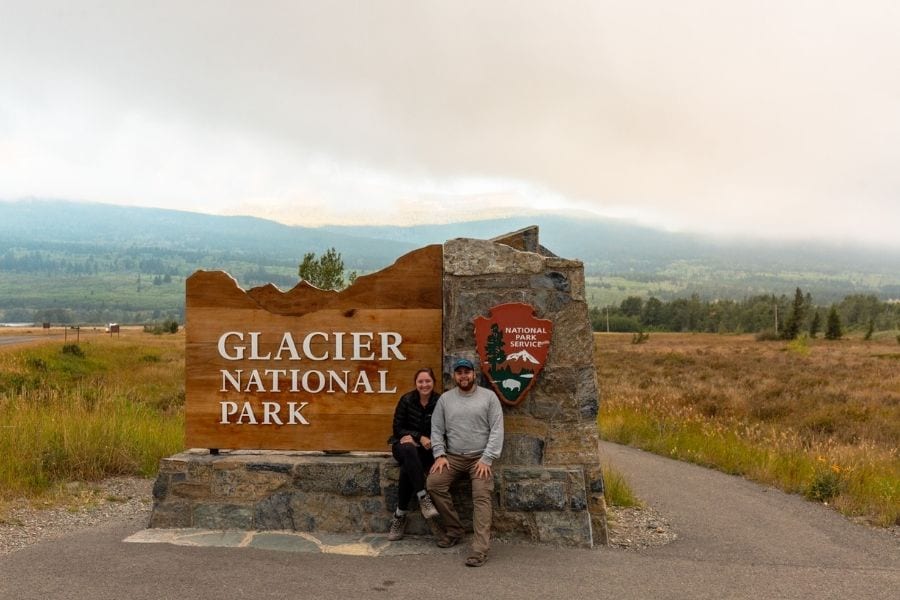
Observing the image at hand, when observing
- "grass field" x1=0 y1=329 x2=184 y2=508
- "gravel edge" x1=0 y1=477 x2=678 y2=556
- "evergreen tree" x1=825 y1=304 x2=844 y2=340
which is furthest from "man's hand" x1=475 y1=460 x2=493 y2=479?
"evergreen tree" x1=825 y1=304 x2=844 y2=340

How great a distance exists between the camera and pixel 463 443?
17.4ft

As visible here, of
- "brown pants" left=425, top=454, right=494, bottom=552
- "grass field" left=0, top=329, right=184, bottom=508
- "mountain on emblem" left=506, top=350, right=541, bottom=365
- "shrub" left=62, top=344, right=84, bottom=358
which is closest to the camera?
"brown pants" left=425, top=454, right=494, bottom=552

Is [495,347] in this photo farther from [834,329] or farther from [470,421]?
[834,329]

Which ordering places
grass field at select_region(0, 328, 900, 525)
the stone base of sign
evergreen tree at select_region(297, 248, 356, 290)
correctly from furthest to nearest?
1. evergreen tree at select_region(297, 248, 356, 290)
2. grass field at select_region(0, 328, 900, 525)
3. the stone base of sign

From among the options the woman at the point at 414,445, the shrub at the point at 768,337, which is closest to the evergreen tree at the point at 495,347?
the woman at the point at 414,445

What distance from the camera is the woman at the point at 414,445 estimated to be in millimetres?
5309

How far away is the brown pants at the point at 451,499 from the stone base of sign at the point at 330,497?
0.82 ft

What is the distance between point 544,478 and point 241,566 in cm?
227

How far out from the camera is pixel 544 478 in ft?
17.9

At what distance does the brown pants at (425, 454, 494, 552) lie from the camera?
5.13 meters

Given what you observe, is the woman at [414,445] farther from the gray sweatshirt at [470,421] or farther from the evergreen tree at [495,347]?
the evergreen tree at [495,347]

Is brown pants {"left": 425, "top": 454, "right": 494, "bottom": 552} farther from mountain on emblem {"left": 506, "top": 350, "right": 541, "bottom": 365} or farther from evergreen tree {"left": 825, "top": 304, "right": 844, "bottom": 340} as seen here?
evergreen tree {"left": 825, "top": 304, "right": 844, "bottom": 340}

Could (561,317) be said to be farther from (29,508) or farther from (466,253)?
(29,508)

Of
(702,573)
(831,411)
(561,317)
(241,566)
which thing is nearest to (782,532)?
(702,573)
